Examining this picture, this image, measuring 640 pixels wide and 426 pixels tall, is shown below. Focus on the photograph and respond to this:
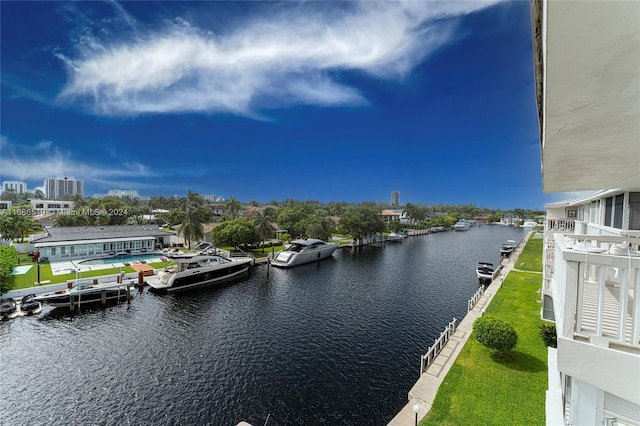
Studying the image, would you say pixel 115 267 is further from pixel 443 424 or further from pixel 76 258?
pixel 443 424

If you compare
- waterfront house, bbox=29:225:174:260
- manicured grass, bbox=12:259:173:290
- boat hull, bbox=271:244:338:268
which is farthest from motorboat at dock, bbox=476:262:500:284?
waterfront house, bbox=29:225:174:260

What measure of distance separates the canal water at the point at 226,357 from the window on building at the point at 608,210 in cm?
984

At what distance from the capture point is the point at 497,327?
40.6 ft

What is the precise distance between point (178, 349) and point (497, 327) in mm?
15765

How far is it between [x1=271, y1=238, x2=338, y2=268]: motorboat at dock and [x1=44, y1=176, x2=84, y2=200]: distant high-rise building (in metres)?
163

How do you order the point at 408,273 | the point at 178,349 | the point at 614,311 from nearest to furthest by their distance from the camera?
the point at 614,311 → the point at 178,349 → the point at 408,273

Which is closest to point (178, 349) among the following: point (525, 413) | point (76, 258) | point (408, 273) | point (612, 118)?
point (525, 413)

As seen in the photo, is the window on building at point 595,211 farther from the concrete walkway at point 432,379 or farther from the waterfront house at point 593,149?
the waterfront house at point 593,149

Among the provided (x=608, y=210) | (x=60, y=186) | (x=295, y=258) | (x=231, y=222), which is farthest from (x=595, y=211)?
(x=60, y=186)

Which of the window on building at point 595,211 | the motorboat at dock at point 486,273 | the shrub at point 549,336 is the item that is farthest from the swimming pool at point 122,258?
the window on building at point 595,211

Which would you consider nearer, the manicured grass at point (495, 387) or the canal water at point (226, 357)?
the manicured grass at point (495, 387)

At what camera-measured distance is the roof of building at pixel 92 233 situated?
3372 centimetres

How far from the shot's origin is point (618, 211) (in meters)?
9.08

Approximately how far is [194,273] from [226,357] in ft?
43.1
